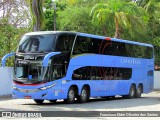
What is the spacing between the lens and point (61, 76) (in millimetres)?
21344

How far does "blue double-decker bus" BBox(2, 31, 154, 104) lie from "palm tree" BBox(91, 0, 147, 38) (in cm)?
860

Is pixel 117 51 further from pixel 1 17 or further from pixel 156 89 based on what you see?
pixel 156 89

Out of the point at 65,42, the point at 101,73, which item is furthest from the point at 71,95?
the point at 101,73

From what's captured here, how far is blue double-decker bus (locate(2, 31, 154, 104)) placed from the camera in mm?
20641

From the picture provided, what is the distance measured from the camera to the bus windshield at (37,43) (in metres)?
21.0

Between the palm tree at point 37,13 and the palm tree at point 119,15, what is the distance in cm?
980

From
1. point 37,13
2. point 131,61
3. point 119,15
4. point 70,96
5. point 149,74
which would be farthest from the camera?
point 119,15

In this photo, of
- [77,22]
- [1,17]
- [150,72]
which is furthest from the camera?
[77,22]

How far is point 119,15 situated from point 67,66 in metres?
15.2

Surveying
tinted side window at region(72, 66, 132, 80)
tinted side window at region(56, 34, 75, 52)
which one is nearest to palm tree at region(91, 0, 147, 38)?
tinted side window at region(72, 66, 132, 80)

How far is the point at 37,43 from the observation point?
69.7 ft

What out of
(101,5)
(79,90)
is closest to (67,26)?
(101,5)

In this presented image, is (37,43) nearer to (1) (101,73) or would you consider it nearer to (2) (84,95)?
(2) (84,95)

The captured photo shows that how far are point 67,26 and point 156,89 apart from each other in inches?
446
